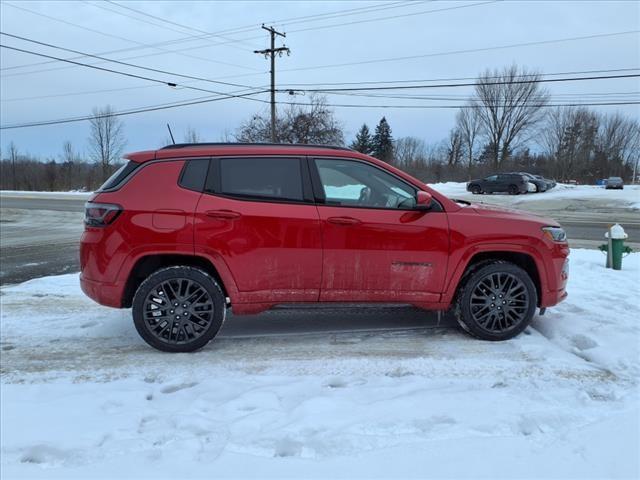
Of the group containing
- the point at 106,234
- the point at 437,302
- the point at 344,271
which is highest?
the point at 106,234

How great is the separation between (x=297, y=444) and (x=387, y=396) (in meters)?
0.82

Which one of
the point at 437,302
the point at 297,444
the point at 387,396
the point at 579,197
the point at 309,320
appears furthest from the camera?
the point at 579,197

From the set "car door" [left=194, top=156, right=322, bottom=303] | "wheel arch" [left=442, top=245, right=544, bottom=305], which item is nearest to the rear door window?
"car door" [left=194, top=156, right=322, bottom=303]

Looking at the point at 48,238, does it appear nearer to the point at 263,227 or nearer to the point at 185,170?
the point at 185,170

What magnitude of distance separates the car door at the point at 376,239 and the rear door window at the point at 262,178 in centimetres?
18

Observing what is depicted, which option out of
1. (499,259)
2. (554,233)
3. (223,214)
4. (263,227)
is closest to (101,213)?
(223,214)

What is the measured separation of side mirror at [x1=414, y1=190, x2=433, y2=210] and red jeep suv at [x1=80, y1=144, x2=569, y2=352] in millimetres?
14

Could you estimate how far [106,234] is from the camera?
4.13 metres

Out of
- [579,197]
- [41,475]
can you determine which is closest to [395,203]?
[41,475]

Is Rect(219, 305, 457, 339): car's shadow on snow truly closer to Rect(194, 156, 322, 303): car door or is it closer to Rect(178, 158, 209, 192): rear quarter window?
Rect(194, 156, 322, 303): car door

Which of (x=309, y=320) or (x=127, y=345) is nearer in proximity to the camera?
(x=127, y=345)

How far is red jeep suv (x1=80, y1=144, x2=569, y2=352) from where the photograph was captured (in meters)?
4.14

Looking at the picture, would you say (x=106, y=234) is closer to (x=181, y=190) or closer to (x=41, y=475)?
(x=181, y=190)

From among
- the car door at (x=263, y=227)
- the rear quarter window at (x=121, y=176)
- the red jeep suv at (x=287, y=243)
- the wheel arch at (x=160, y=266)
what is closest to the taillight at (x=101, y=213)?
the red jeep suv at (x=287, y=243)
